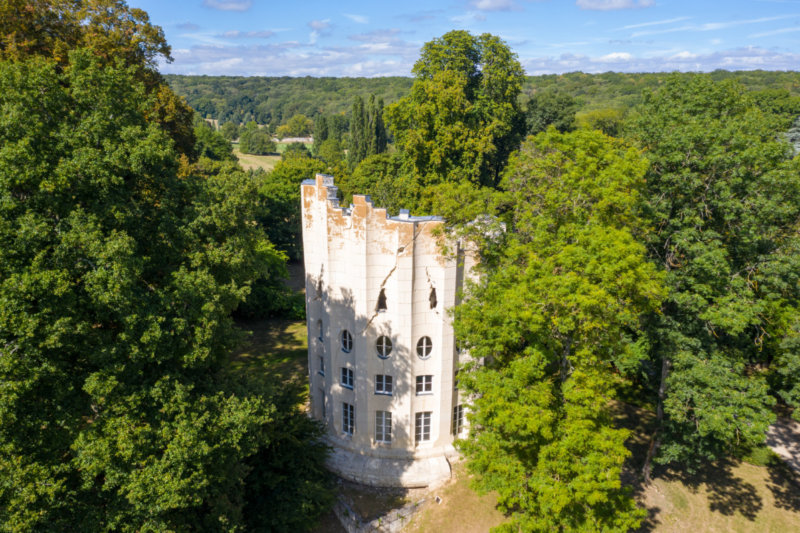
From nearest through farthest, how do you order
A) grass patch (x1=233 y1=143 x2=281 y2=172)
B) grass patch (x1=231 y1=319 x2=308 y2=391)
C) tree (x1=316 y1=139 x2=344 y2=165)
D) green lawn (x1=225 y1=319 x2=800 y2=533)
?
green lawn (x1=225 y1=319 x2=800 y2=533), grass patch (x1=231 y1=319 x2=308 y2=391), tree (x1=316 y1=139 x2=344 y2=165), grass patch (x1=233 y1=143 x2=281 y2=172)

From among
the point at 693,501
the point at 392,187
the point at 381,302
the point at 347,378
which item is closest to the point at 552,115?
the point at 392,187

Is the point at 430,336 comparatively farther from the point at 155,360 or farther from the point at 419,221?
the point at 155,360

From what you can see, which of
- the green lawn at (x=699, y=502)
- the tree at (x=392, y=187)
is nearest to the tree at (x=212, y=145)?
the tree at (x=392, y=187)

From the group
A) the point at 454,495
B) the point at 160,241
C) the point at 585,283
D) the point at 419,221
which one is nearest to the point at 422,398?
the point at 454,495

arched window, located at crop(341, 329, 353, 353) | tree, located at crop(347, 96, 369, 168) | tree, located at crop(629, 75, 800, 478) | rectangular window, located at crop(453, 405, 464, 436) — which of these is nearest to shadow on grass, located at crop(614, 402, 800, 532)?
tree, located at crop(629, 75, 800, 478)

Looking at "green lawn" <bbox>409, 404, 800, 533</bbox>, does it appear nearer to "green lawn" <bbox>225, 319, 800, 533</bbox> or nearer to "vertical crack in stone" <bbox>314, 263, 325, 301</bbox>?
"green lawn" <bbox>225, 319, 800, 533</bbox>

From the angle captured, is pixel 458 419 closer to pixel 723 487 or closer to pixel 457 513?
pixel 457 513
